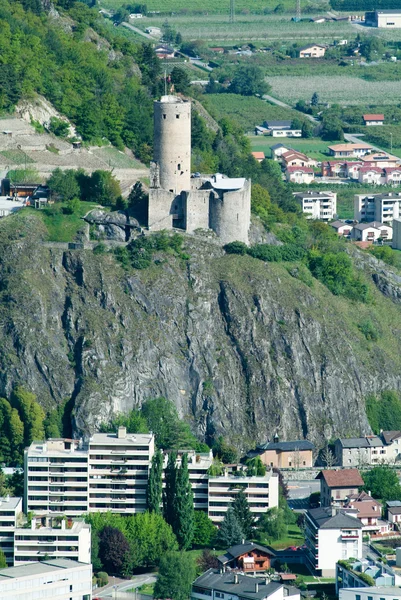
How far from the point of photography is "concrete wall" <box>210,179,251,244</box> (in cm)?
11825

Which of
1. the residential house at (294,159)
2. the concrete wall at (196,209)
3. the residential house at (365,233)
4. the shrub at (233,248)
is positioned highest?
the residential house at (294,159)

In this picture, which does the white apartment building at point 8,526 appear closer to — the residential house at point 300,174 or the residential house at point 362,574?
the residential house at point 362,574

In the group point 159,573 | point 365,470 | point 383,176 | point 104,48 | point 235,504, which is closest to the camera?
point 159,573

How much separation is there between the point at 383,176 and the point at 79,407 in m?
68.9

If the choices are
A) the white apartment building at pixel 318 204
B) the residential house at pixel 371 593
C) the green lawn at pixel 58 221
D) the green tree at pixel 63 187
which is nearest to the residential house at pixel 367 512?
the residential house at pixel 371 593

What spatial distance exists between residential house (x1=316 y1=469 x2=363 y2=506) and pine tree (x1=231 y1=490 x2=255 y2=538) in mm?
4772

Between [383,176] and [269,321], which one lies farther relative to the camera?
[383,176]

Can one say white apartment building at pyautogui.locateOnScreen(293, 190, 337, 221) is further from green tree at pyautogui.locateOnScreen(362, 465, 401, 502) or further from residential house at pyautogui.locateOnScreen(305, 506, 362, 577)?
residential house at pyautogui.locateOnScreen(305, 506, 362, 577)

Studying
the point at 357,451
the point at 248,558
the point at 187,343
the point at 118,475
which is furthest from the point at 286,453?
the point at 248,558

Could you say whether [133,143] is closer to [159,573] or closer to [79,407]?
[79,407]

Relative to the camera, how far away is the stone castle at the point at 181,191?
387 feet

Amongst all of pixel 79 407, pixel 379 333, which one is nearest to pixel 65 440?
pixel 79 407

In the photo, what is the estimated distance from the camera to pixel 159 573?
96875 millimetres

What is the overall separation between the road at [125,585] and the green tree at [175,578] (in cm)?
210
